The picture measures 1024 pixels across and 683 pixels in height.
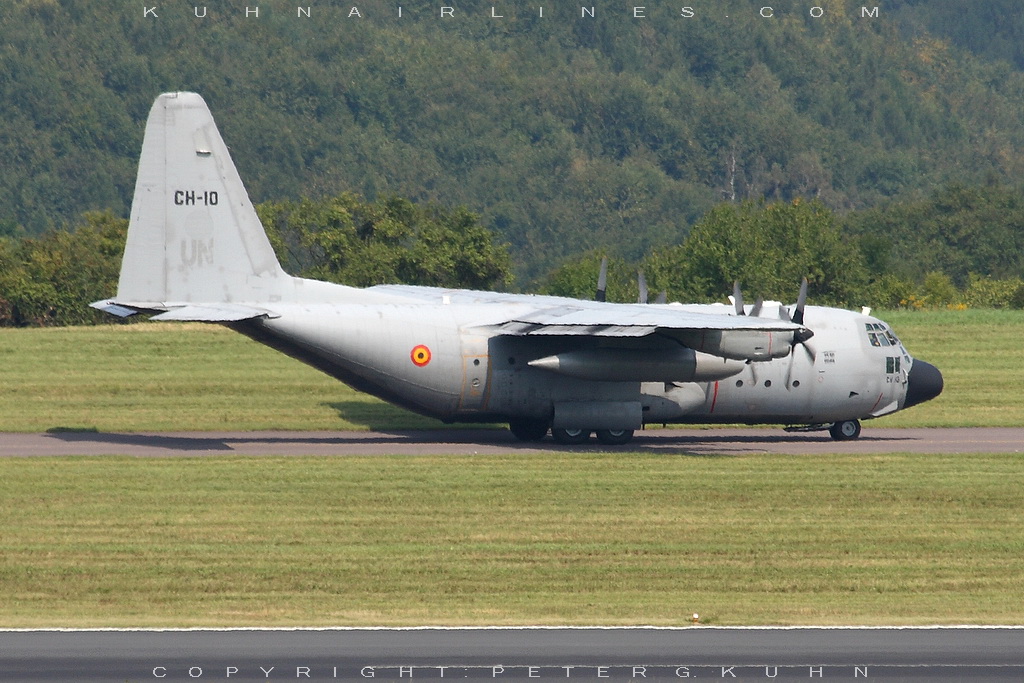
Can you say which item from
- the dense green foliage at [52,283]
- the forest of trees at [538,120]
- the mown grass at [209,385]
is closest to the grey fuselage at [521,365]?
the mown grass at [209,385]

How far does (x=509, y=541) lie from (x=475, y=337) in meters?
11.5

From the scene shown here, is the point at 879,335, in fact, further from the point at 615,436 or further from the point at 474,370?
the point at 474,370

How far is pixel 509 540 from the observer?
76.1 ft

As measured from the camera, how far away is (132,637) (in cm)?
1623

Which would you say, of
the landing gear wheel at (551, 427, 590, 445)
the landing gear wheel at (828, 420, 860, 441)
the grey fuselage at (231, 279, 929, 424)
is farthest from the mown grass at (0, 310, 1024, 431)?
the landing gear wheel at (551, 427, 590, 445)

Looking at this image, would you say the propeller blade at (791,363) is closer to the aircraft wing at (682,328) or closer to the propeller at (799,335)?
the propeller at (799,335)

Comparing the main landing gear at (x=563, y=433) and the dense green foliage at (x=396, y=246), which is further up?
the dense green foliage at (x=396, y=246)

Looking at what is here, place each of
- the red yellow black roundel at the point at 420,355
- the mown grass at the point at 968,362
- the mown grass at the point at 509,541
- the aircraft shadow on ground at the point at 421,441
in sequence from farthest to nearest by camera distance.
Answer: the mown grass at the point at 968,362, the aircraft shadow on ground at the point at 421,441, the red yellow black roundel at the point at 420,355, the mown grass at the point at 509,541

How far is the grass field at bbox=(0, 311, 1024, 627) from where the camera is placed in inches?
734

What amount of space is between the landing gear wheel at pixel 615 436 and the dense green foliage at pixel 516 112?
9737 centimetres

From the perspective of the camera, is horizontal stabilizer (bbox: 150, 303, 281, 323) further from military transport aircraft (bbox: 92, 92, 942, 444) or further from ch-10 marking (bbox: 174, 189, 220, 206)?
ch-10 marking (bbox: 174, 189, 220, 206)

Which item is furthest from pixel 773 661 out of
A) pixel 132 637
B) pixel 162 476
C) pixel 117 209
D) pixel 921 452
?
pixel 117 209

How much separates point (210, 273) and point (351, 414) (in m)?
8.91

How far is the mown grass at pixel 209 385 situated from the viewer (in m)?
39.7
